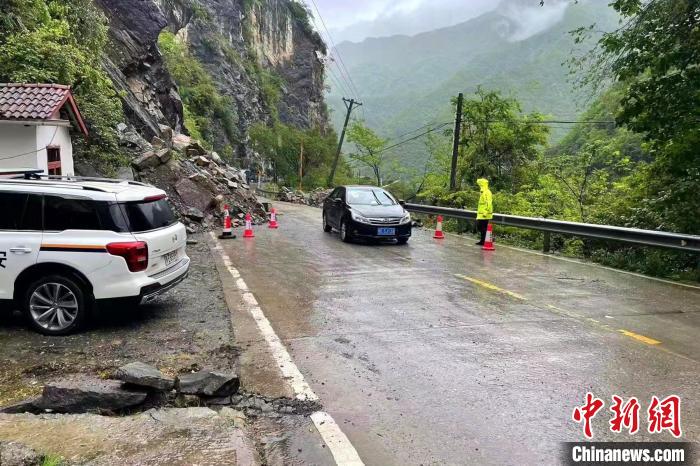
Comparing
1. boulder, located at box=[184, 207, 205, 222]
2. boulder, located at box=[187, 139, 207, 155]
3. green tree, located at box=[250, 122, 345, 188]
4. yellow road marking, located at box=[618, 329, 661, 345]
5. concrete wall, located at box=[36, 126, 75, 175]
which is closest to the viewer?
yellow road marking, located at box=[618, 329, 661, 345]

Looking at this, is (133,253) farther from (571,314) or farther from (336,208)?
(336,208)

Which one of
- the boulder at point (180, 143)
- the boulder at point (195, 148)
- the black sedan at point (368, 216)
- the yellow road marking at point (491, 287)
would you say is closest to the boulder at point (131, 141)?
the boulder at point (180, 143)

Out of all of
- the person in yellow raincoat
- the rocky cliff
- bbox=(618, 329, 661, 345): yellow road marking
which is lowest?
bbox=(618, 329, 661, 345): yellow road marking

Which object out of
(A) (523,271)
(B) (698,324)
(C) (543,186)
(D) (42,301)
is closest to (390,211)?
(A) (523,271)

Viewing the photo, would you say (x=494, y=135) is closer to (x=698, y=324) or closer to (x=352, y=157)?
(x=698, y=324)

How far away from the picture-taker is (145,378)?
4.20m

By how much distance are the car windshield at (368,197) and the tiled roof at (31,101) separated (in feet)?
25.0

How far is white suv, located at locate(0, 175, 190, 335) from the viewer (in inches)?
229

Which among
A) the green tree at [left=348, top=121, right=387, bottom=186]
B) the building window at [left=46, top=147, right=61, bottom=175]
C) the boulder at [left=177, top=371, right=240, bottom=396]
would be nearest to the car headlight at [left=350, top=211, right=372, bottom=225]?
the building window at [left=46, top=147, right=61, bottom=175]

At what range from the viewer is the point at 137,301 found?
5.97 m

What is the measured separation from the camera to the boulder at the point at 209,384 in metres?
4.29

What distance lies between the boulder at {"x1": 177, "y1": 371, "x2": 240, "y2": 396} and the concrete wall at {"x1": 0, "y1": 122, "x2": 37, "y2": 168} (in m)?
9.46

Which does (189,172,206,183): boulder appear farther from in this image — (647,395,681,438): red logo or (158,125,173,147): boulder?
(647,395,681,438): red logo

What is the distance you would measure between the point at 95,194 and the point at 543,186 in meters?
22.1
